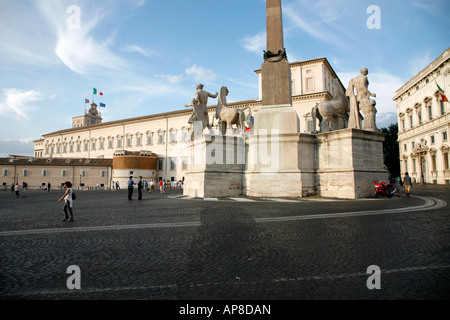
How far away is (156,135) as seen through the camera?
208ft

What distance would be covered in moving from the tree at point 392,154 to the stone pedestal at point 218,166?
5814 centimetres

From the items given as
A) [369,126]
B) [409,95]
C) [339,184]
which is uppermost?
[409,95]

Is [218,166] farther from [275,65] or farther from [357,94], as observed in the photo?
[357,94]

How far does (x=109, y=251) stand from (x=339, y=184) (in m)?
9.55

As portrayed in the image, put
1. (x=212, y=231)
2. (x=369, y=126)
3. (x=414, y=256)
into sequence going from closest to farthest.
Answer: (x=414, y=256) → (x=212, y=231) → (x=369, y=126)

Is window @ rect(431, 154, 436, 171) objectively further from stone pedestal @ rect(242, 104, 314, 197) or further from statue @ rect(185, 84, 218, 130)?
statue @ rect(185, 84, 218, 130)

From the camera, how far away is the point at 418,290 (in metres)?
2.33

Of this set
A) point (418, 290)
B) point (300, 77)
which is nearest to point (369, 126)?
point (418, 290)

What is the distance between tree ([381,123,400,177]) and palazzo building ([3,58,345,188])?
22.0 meters

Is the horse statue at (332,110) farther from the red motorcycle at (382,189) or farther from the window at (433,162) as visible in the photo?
the window at (433,162)

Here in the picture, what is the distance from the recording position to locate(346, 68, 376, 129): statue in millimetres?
11961
